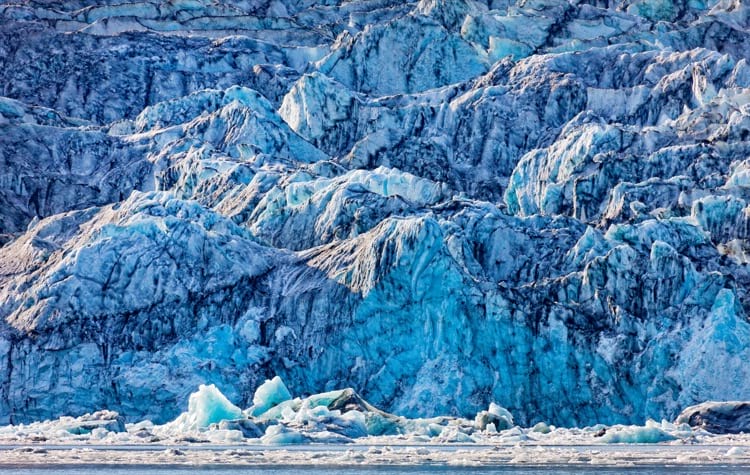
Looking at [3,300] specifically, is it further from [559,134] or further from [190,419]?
[559,134]

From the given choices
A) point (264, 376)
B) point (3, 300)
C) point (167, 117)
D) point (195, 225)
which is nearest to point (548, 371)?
point (264, 376)

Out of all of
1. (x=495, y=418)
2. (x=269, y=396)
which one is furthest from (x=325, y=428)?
(x=495, y=418)

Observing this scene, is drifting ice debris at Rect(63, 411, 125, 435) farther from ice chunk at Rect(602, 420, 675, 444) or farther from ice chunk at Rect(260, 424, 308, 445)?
ice chunk at Rect(602, 420, 675, 444)

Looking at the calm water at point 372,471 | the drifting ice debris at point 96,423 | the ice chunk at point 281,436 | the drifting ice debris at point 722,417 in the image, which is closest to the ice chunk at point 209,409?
the ice chunk at point 281,436

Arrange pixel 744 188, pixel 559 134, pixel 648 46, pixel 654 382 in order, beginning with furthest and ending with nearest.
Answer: pixel 648 46 < pixel 559 134 < pixel 744 188 < pixel 654 382

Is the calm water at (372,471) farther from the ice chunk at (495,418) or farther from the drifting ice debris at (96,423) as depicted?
the drifting ice debris at (96,423)

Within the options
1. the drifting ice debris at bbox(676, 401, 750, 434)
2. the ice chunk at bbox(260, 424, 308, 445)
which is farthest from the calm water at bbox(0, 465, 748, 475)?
the drifting ice debris at bbox(676, 401, 750, 434)
